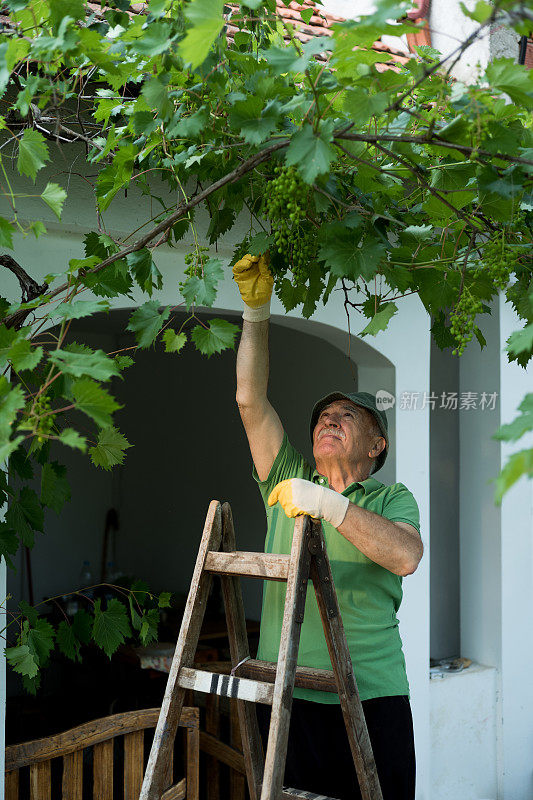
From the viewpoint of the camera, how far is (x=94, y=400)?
1418 mm

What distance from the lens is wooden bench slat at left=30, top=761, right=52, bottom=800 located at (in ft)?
9.53

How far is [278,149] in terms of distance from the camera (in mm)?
1725

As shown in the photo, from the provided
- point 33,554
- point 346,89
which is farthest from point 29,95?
point 33,554

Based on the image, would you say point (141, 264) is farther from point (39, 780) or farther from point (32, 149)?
point (39, 780)

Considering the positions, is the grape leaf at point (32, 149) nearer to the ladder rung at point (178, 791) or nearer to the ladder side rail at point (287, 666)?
the ladder side rail at point (287, 666)

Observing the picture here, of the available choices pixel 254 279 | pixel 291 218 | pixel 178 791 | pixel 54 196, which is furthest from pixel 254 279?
pixel 178 791

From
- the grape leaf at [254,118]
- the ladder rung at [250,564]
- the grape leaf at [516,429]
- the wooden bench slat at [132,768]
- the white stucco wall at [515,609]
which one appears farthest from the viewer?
the white stucco wall at [515,609]

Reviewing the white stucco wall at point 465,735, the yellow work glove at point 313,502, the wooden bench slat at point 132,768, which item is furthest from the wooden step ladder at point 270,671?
the white stucco wall at point 465,735

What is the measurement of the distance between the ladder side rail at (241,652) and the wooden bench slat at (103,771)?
3.03 ft

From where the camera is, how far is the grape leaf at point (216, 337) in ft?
6.46

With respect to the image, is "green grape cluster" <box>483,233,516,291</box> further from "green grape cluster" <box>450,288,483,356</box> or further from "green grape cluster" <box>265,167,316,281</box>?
"green grape cluster" <box>265,167,316,281</box>

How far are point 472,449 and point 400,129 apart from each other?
353cm

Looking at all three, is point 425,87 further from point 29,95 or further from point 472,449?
point 472,449

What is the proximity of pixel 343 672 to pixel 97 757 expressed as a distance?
1399 millimetres
